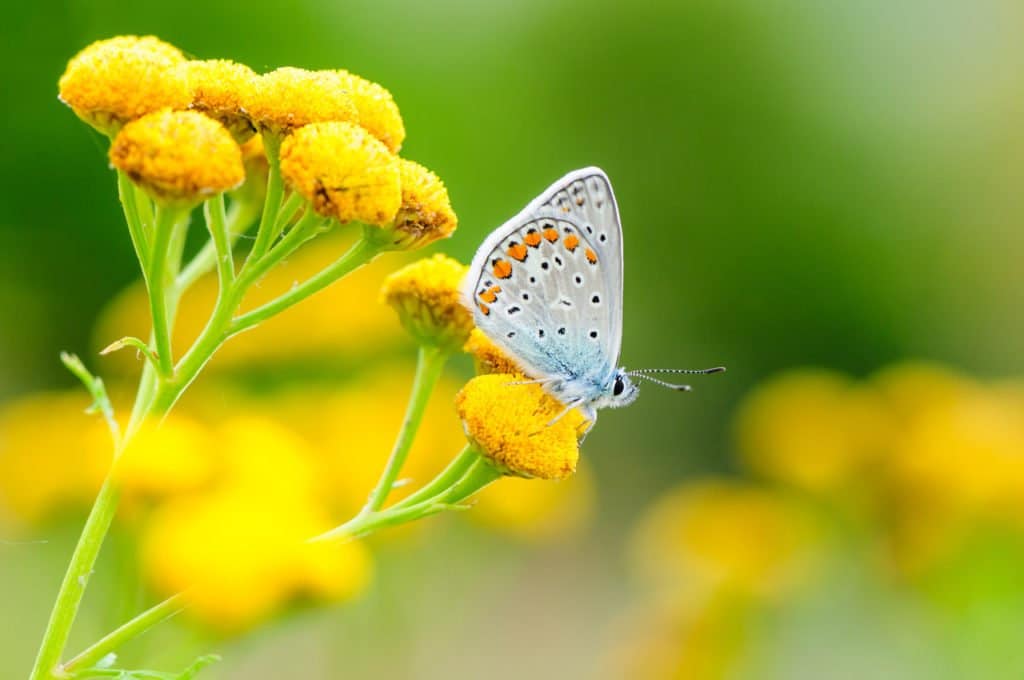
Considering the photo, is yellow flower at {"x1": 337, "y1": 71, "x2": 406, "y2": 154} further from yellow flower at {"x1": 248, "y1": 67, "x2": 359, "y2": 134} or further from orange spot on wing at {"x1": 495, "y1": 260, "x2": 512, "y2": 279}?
orange spot on wing at {"x1": 495, "y1": 260, "x2": 512, "y2": 279}

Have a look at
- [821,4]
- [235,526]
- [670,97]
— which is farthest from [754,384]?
[235,526]

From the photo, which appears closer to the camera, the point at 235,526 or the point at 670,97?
the point at 235,526

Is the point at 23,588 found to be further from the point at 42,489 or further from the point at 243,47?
the point at 243,47

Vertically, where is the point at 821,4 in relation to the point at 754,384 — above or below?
above

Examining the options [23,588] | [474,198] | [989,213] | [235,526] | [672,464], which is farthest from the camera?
[989,213]

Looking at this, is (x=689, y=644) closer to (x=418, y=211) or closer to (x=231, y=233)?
(x=231, y=233)

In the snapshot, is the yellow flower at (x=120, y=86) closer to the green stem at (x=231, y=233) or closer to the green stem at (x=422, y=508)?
the green stem at (x=231, y=233)
